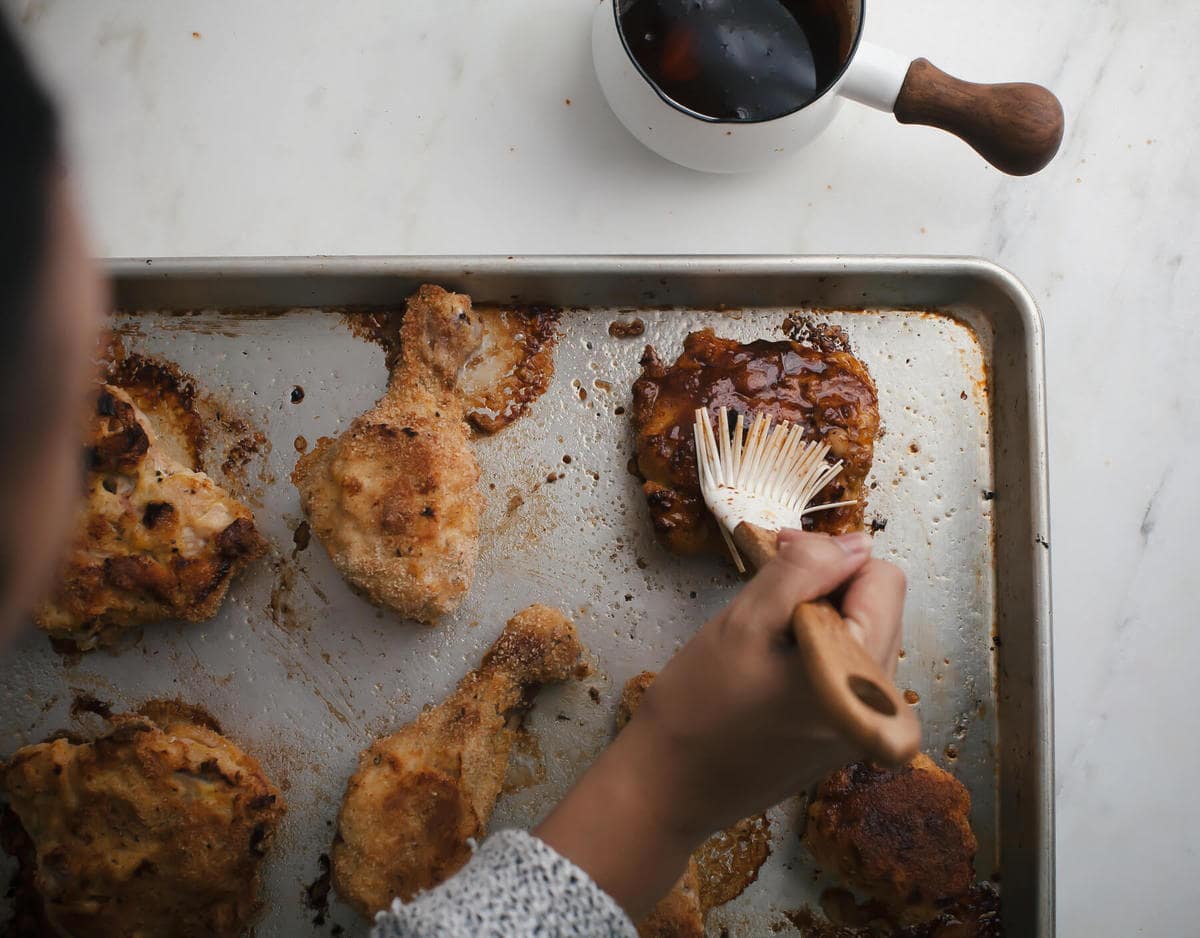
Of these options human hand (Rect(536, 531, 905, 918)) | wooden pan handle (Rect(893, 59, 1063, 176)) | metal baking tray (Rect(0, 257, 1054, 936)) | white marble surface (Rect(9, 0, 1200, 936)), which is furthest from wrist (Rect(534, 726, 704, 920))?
wooden pan handle (Rect(893, 59, 1063, 176))

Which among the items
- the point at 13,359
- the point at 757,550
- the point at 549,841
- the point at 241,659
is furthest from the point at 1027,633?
the point at 13,359

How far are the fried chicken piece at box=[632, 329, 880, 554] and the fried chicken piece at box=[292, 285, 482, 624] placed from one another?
1.04ft

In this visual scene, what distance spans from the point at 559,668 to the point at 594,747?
0.16 meters

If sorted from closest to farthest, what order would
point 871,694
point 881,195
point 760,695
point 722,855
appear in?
point 871,694 → point 760,695 → point 722,855 → point 881,195

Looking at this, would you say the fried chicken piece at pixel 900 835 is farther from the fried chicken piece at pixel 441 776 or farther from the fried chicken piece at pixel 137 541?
the fried chicken piece at pixel 137 541

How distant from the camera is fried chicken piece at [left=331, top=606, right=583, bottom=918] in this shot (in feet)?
5.09

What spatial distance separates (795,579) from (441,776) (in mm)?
743

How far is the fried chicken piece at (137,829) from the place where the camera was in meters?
1.55

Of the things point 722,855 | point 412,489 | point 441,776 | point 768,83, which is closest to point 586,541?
point 412,489

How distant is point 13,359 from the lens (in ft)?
2.12

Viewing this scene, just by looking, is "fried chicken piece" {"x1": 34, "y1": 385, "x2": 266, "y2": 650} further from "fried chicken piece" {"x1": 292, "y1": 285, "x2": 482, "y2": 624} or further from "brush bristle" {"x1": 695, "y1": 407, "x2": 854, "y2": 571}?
"brush bristle" {"x1": 695, "y1": 407, "x2": 854, "y2": 571}

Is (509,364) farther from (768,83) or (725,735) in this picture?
(725,735)

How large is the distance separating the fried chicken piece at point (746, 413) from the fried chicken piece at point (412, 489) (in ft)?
1.04

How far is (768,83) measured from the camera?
5.33 ft
